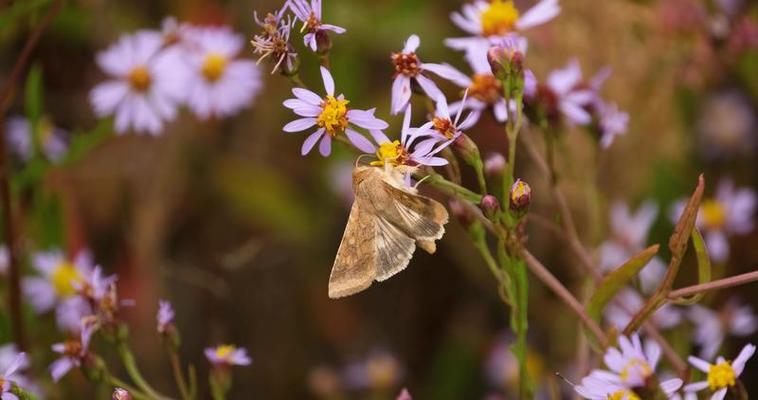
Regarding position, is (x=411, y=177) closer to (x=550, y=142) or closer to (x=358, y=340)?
(x=550, y=142)

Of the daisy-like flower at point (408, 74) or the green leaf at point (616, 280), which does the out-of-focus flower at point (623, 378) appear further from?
the daisy-like flower at point (408, 74)

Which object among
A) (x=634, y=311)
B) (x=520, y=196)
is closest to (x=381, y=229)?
(x=520, y=196)

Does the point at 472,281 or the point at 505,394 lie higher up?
the point at 472,281

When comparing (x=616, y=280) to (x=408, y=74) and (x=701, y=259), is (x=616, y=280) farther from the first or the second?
(x=408, y=74)

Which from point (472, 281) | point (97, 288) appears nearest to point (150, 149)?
point (472, 281)

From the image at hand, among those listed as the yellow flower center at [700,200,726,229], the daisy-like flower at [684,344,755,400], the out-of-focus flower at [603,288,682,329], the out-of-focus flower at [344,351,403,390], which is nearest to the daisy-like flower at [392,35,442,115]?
the daisy-like flower at [684,344,755,400]

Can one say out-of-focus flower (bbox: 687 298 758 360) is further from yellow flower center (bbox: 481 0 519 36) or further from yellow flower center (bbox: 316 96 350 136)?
yellow flower center (bbox: 316 96 350 136)

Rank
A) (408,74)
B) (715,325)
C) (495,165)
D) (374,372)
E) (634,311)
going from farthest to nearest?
(374,372)
(715,325)
(634,311)
(495,165)
(408,74)
